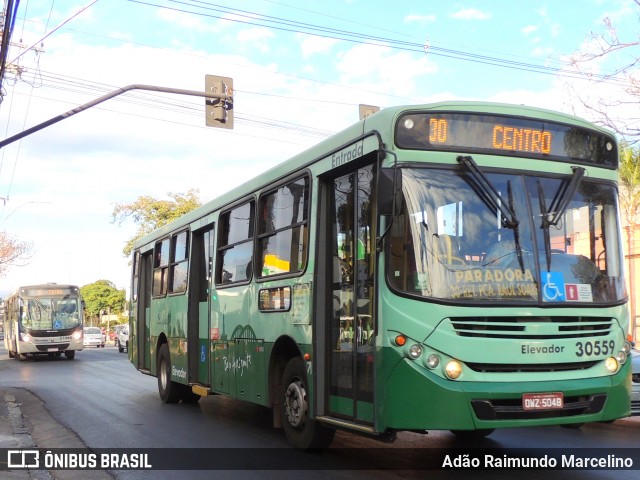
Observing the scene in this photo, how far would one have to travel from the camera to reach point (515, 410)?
6246 mm

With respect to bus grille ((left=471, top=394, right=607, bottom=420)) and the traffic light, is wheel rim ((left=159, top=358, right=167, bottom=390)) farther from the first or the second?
bus grille ((left=471, top=394, right=607, bottom=420))

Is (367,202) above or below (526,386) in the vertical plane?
above

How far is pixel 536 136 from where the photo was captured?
279 inches

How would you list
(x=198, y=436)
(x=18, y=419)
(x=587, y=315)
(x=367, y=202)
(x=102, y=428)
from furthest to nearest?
1. (x=18, y=419)
2. (x=102, y=428)
3. (x=198, y=436)
4. (x=367, y=202)
5. (x=587, y=315)

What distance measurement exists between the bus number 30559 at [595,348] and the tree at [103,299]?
10026 centimetres

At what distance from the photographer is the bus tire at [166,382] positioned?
1351cm

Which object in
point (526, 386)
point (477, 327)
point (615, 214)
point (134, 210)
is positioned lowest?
point (526, 386)

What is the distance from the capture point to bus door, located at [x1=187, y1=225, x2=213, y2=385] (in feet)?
38.3

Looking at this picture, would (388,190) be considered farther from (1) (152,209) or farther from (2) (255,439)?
(1) (152,209)

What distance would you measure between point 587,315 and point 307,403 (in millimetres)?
3029

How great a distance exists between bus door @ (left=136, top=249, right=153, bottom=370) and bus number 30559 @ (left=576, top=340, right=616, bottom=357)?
10.7 metres

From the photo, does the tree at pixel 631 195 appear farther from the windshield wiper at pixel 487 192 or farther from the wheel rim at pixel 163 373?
the windshield wiper at pixel 487 192

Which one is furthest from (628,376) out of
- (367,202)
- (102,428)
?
(102,428)

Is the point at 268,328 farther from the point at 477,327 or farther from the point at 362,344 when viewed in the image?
the point at 477,327
